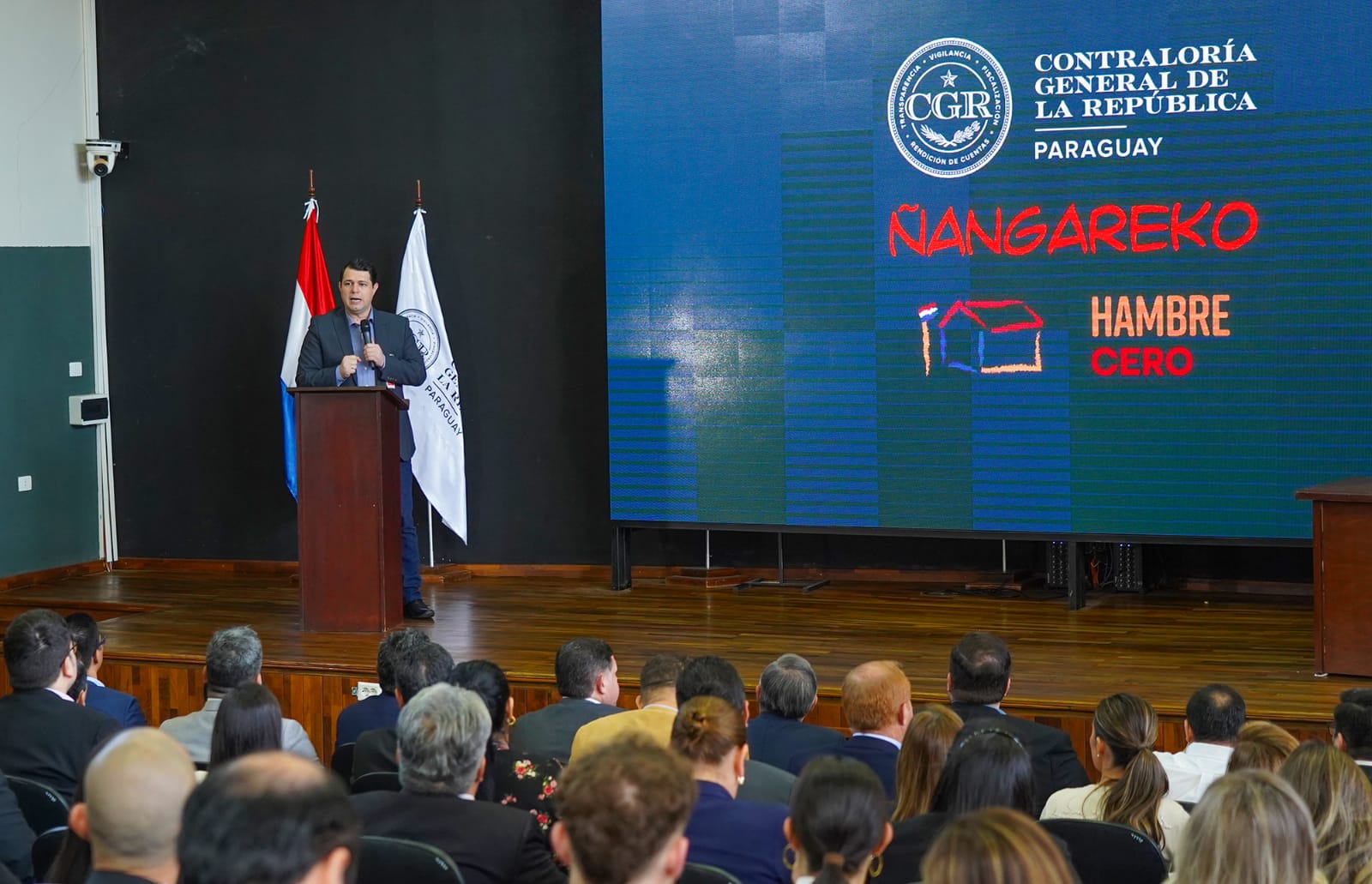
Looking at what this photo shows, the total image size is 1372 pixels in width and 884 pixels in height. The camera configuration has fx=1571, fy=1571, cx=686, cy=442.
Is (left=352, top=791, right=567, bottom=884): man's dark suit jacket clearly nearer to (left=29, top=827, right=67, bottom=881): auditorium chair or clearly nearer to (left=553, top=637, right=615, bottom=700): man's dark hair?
(left=29, top=827, right=67, bottom=881): auditorium chair

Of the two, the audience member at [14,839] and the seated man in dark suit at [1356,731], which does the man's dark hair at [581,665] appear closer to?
the audience member at [14,839]

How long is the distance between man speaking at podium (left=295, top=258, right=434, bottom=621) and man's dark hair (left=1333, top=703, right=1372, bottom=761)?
3.96 metres

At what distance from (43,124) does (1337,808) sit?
25.2 feet

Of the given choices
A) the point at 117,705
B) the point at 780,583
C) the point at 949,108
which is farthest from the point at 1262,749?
the point at 780,583

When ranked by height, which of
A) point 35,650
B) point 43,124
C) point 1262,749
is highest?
point 43,124

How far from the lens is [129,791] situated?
2131 millimetres

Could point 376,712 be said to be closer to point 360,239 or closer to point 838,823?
point 838,823

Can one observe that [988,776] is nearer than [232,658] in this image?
Yes

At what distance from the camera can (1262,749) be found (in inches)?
121

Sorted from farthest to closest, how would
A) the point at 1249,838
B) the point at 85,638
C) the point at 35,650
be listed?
the point at 85,638 → the point at 35,650 → the point at 1249,838

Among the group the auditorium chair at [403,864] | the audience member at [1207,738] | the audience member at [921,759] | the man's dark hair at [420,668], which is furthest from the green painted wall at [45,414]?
the audience member at [1207,738]

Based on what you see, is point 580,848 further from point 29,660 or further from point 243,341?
point 243,341

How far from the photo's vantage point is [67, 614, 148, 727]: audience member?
4.30 metres

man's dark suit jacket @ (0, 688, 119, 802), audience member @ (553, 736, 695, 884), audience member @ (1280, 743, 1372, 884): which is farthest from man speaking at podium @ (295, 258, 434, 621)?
audience member @ (553, 736, 695, 884)
